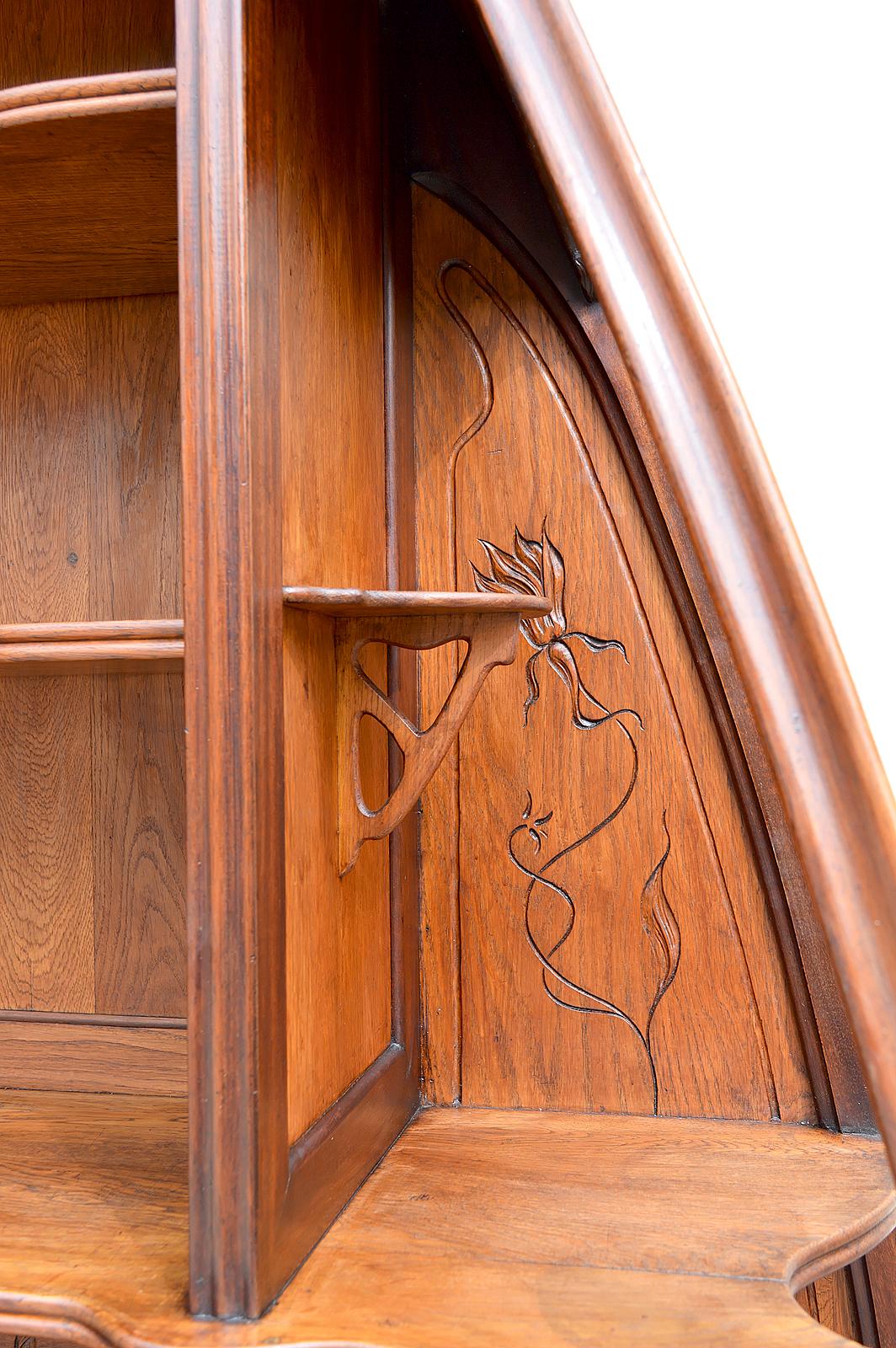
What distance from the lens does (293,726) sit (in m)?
0.99

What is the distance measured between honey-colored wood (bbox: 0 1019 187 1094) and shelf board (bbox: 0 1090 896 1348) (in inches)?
2.6

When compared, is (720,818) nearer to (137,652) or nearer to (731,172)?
(137,652)

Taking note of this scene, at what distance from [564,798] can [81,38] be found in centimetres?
111

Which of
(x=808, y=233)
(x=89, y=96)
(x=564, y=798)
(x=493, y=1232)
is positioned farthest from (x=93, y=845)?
(x=808, y=233)

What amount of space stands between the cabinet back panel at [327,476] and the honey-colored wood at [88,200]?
13 centimetres

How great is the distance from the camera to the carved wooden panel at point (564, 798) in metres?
1.31

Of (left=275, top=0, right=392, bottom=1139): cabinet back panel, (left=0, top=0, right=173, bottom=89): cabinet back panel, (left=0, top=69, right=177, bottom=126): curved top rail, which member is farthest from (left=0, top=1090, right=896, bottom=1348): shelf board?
(left=0, top=0, right=173, bottom=89): cabinet back panel

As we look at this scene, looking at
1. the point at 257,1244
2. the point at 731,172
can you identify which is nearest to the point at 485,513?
the point at 731,172

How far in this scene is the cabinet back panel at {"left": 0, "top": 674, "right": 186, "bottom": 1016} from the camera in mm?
1446

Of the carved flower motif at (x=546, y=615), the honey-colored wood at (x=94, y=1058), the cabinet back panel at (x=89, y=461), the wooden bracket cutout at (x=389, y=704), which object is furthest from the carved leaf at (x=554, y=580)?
the honey-colored wood at (x=94, y=1058)

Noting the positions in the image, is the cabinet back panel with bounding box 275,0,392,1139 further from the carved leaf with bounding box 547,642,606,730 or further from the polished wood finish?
the carved leaf with bounding box 547,642,606,730

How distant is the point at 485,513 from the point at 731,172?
571 mm

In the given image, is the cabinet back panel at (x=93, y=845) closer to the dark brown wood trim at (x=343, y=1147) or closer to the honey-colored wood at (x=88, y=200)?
the dark brown wood trim at (x=343, y=1147)

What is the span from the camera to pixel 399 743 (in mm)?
1104
